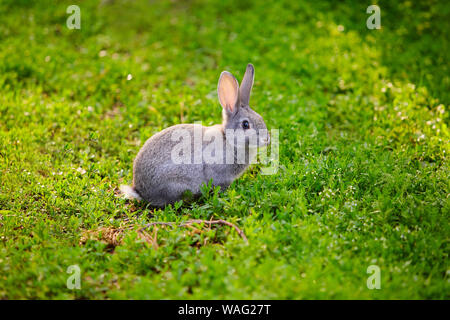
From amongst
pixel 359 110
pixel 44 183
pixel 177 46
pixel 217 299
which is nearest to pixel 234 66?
pixel 177 46

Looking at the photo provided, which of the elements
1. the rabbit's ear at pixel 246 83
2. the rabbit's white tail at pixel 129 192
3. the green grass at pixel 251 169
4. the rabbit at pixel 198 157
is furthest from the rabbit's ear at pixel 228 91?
the rabbit's white tail at pixel 129 192

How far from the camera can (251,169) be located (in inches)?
226

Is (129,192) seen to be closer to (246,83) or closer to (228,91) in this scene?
(228,91)

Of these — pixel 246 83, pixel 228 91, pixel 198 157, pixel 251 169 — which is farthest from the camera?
pixel 251 169

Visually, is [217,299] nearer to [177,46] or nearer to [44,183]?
[44,183]

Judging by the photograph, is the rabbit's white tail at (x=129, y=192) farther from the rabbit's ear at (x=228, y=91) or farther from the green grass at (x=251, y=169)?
the rabbit's ear at (x=228, y=91)

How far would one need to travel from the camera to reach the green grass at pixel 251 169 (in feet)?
12.6

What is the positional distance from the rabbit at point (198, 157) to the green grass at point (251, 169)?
27cm

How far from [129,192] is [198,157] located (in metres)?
1.00

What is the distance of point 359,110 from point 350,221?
3.01 metres

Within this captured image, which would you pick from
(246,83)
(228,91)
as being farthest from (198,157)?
(246,83)

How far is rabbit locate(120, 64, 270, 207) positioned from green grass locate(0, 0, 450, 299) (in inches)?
10.5

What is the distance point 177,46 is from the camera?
9.23 metres

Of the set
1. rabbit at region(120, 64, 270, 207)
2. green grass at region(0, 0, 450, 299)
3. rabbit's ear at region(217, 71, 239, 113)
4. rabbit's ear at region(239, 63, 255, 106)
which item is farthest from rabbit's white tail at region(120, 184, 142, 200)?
rabbit's ear at region(239, 63, 255, 106)
